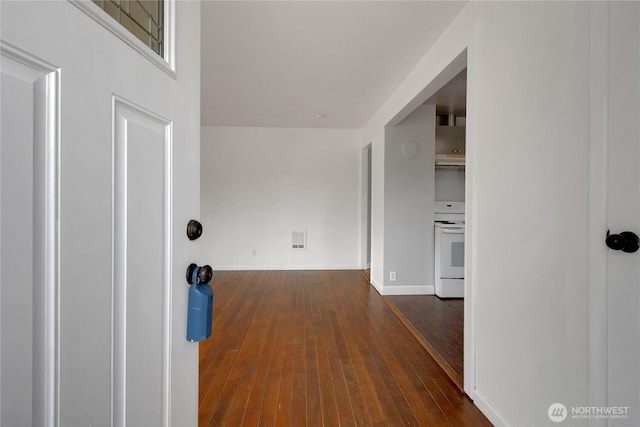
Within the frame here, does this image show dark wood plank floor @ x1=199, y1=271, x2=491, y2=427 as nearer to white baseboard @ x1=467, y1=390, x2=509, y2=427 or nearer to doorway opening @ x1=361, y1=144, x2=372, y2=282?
white baseboard @ x1=467, y1=390, x2=509, y2=427

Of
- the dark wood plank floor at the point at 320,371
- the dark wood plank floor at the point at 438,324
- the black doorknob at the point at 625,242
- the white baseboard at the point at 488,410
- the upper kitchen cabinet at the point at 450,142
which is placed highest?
the upper kitchen cabinet at the point at 450,142

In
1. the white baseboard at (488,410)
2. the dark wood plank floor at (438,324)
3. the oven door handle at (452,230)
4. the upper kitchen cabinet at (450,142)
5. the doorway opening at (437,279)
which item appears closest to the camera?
the white baseboard at (488,410)

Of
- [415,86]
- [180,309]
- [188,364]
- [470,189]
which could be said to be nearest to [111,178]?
[180,309]

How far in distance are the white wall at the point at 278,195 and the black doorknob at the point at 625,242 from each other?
475cm

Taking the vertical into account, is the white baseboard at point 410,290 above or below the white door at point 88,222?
below

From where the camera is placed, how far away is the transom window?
0.75 meters

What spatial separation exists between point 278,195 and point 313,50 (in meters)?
3.26

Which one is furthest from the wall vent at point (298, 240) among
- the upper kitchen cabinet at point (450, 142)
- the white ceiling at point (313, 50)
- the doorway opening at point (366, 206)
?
the upper kitchen cabinet at point (450, 142)

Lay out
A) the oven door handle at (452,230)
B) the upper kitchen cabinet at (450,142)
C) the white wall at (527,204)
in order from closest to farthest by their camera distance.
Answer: the white wall at (527,204)
the oven door handle at (452,230)
the upper kitchen cabinet at (450,142)

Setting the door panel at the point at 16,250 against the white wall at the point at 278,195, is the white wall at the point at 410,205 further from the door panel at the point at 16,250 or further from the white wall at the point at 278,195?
the door panel at the point at 16,250

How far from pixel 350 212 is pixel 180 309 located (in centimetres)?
500

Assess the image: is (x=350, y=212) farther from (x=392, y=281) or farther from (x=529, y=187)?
(x=529, y=187)

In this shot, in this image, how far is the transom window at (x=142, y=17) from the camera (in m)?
0.75

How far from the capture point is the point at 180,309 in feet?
2.98
